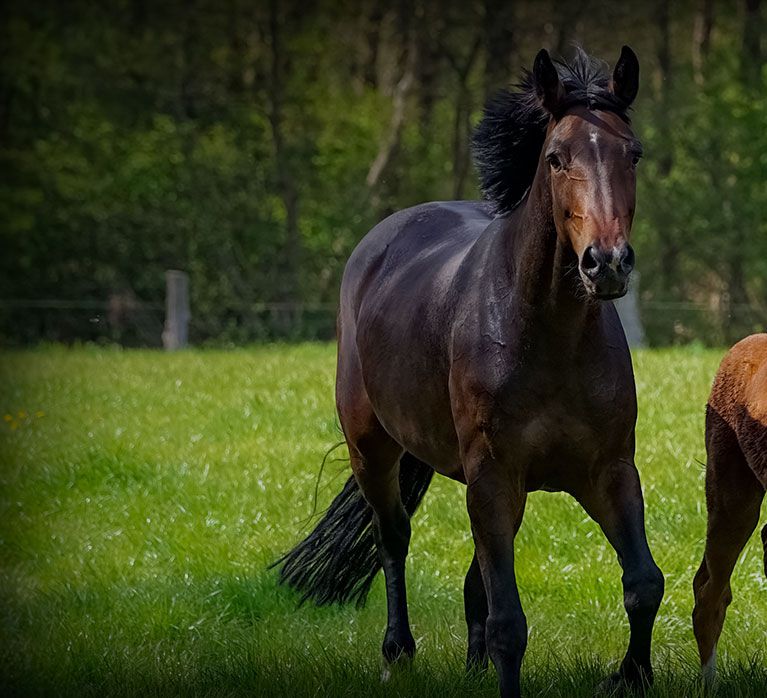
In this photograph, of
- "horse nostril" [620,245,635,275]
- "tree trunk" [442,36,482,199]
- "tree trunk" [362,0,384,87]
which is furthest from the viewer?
"tree trunk" [362,0,384,87]

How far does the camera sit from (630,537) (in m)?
4.38

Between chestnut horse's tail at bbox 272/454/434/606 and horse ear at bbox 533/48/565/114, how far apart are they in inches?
96.7

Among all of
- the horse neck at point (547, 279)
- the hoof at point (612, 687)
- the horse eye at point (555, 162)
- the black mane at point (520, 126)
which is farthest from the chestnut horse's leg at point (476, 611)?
the horse eye at point (555, 162)

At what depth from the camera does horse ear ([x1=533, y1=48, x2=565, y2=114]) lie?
13.8 feet

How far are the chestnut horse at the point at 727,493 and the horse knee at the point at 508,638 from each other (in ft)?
2.94

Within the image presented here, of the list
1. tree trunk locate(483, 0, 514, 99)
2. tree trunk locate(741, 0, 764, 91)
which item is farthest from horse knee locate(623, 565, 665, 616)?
tree trunk locate(741, 0, 764, 91)

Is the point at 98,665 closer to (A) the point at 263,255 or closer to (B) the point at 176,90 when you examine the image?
(A) the point at 263,255

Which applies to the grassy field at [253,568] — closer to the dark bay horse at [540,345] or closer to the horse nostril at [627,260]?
the dark bay horse at [540,345]

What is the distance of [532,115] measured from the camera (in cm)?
452

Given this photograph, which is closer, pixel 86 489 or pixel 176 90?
pixel 86 489

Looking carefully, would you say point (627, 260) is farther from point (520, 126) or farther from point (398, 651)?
point (398, 651)

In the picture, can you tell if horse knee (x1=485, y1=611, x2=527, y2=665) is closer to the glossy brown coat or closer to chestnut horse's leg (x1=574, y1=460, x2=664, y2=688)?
the glossy brown coat

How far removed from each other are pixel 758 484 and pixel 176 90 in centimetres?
2561

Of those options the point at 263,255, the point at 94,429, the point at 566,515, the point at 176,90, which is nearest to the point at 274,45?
the point at 176,90
